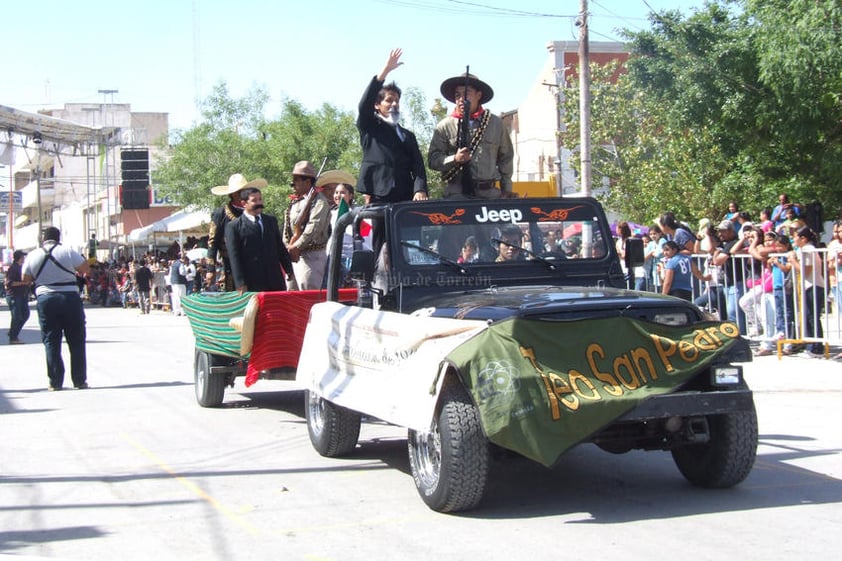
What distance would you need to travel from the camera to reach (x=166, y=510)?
664cm

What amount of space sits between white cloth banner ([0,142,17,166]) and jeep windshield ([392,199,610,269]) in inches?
1388

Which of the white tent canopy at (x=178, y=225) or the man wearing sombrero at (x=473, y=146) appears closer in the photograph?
the man wearing sombrero at (x=473, y=146)

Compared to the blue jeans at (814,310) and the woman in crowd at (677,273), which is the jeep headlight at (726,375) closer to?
the blue jeans at (814,310)

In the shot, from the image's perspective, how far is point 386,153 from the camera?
356 inches

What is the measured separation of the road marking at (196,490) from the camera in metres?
6.20

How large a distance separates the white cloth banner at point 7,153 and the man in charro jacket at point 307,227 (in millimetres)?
30955

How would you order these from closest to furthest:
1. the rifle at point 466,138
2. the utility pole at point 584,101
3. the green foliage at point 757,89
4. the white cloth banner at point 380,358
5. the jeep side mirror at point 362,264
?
the white cloth banner at point 380,358 < the jeep side mirror at point 362,264 < the rifle at point 466,138 < the green foliage at point 757,89 < the utility pole at point 584,101

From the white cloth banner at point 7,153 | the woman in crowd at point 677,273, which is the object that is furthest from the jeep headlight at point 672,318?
the white cloth banner at point 7,153

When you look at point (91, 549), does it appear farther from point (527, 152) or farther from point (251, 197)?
point (527, 152)

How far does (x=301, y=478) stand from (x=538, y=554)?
8.38 ft

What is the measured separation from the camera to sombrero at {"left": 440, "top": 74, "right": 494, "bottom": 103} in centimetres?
912

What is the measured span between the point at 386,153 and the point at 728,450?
396 centimetres

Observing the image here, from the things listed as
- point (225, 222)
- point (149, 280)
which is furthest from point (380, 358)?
point (149, 280)

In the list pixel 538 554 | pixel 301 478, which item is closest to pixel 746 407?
pixel 538 554
